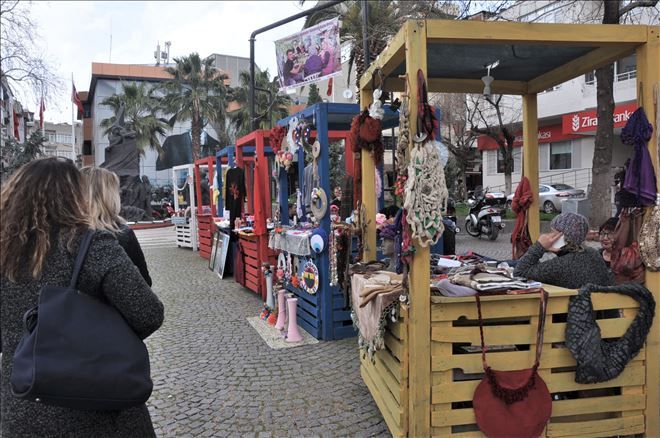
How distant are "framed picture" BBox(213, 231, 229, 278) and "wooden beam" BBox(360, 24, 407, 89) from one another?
6125 mm

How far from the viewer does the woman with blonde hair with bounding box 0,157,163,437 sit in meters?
1.80

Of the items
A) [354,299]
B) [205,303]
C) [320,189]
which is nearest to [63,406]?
[354,299]

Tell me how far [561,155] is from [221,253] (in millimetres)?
20891

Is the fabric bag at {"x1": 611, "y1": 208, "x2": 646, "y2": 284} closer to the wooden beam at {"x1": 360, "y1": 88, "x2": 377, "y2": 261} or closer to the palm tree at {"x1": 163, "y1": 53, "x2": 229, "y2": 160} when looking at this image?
the wooden beam at {"x1": 360, "y1": 88, "x2": 377, "y2": 261}

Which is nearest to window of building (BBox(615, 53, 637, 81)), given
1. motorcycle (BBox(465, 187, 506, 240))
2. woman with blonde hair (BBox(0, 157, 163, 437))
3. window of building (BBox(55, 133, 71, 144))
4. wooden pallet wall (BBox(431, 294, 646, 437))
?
motorcycle (BBox(465, 187, 506, 240))

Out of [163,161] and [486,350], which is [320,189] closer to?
[486,350]

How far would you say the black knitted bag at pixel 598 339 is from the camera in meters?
2.97

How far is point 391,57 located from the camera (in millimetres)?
3451

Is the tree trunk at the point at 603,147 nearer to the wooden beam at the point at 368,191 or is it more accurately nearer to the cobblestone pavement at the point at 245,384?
the cobblestone pavement at the point at 245,384

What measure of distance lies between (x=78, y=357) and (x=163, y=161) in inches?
1094

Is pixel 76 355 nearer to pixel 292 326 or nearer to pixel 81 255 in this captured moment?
pixel 81 255

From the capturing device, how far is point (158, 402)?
4125mm

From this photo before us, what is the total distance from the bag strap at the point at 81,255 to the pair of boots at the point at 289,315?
12.9ft

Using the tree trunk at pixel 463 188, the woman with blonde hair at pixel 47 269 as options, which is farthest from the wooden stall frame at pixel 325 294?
the tree trunk at pixel 463 188
